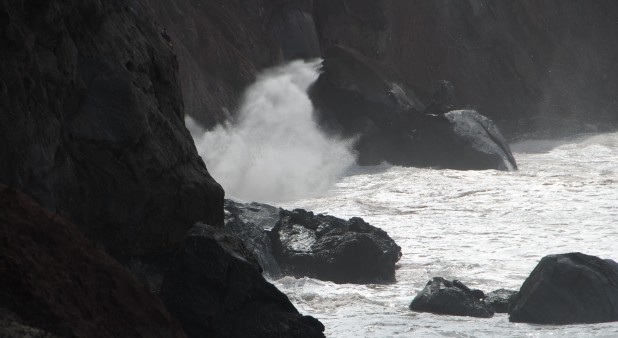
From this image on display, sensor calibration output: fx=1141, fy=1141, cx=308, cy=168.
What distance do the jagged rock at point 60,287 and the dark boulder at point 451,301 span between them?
16.6 feet

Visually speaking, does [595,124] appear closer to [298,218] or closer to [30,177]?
[298,218]

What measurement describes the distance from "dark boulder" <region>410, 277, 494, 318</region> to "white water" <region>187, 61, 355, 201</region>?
8.00 metres

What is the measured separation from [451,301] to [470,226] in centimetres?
593

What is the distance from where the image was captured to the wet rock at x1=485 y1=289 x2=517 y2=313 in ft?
38.0

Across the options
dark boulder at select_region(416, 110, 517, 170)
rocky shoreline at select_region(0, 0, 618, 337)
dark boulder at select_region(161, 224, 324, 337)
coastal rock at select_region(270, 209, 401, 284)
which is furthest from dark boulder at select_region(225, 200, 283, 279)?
dark boulder at select_region(416, 110, 517, 170)

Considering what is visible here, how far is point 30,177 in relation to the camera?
25.5 ft

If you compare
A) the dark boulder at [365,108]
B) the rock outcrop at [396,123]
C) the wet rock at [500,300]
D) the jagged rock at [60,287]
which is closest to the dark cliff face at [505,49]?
the dark boulder at [365,108]

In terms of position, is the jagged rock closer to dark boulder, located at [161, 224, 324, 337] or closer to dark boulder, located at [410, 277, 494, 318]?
dark boulder, located at [161, 224, 324, 337]

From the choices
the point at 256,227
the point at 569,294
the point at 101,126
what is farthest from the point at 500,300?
the point at 101,126

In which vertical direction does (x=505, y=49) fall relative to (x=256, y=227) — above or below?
above

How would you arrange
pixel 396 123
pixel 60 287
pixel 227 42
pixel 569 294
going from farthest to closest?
pixel 227 42, pixel 396 123, pixel 569 294, pixel 60 287

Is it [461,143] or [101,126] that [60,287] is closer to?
[101,126]

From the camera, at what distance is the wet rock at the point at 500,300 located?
456 inches

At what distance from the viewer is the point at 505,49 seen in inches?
1219
